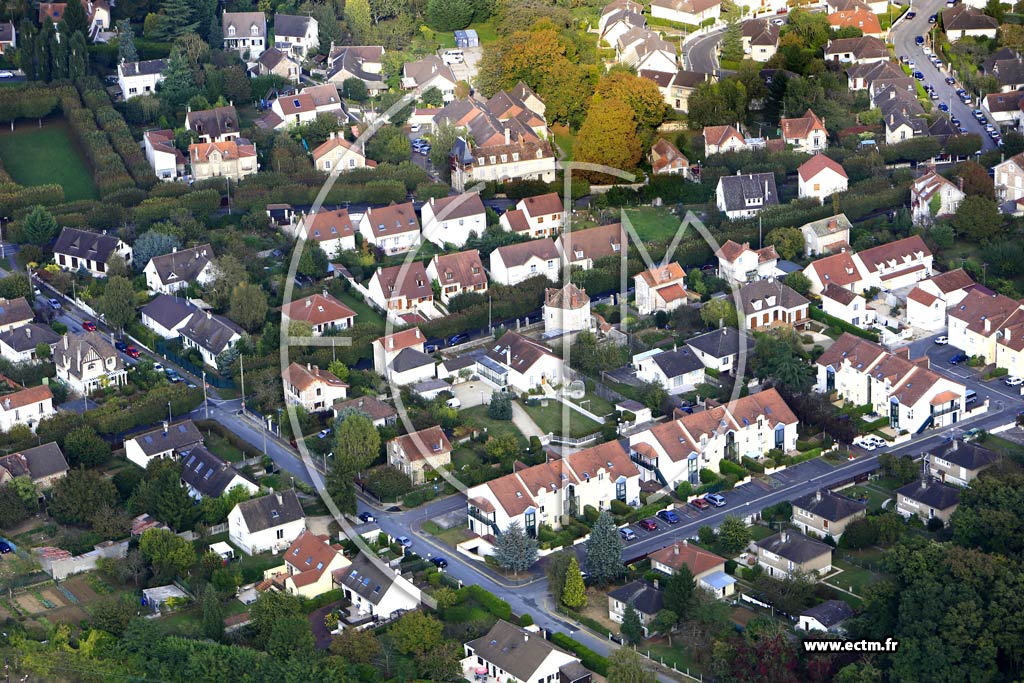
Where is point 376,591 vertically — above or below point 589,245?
Answer: below

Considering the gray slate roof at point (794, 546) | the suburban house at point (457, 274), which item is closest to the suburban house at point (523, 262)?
the suburban house at point (457, 274)

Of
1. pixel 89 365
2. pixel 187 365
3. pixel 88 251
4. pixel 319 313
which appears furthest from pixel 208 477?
pixel 88 251

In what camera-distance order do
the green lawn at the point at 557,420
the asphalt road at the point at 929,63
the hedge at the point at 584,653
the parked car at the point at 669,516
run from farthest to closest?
the asphalt road at the point at 929,63
the green lawn at the point at 557,420
the parked car at the point at 669,516
the hedge at the point at 584,653

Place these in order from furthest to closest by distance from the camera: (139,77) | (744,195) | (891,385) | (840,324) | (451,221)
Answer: (139,77)
(744,195)
(451,221)
(840,324)
(891,385)

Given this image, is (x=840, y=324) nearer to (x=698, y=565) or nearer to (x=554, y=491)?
(x=554, y=491)

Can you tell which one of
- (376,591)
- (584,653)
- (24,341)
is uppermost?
(24,341)

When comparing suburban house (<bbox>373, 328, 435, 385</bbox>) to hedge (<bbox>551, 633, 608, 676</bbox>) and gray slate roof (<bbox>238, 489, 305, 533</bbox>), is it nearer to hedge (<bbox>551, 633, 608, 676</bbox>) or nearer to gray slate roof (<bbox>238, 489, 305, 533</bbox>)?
gray slate roof (<bbox>238, 489, 305, 533</bbox>)

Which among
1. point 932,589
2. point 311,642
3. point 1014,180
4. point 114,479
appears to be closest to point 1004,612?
point 932,589

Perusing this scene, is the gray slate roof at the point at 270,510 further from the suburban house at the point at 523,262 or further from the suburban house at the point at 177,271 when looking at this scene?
the suburban house at the point at 523,262
